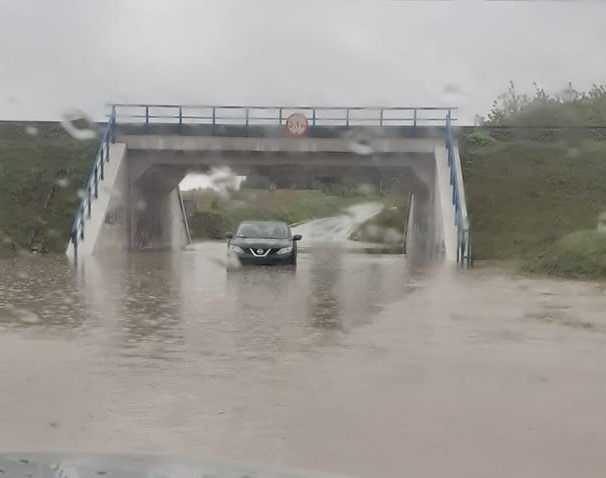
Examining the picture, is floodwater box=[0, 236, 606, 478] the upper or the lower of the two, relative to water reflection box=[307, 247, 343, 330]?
lower

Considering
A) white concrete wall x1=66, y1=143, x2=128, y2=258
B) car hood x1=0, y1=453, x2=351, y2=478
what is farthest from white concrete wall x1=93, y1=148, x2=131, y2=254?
car hood x1=0, y1=453, x2=351, y2=478

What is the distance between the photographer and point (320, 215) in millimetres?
33906

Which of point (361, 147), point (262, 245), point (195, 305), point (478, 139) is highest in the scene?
point (478, 139)

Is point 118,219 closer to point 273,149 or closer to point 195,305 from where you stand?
point 273,149

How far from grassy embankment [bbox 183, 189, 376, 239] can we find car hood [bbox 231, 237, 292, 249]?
23.1 ft

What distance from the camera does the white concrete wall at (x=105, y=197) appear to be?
2405 cm

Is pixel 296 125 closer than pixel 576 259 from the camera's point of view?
No

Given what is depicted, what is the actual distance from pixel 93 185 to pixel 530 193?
573 inches

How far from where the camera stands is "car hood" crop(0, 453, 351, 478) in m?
2.73

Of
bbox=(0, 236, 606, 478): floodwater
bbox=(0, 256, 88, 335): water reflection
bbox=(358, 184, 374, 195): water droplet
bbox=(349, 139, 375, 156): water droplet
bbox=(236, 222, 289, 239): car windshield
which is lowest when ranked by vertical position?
bbox=(0, 236, 606, 478): floodwater

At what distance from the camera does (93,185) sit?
26.2 metres

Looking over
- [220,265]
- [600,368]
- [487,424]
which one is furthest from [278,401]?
[220,265]

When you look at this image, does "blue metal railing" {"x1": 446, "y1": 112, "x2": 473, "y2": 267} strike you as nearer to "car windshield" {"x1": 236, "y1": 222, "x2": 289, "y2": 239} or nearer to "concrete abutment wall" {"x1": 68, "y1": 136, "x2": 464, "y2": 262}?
"concrete abutment wall" {"x1": 68, "y1": 136, "x2": 464, "y2": 262}

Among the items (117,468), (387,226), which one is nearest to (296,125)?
(387,226)
